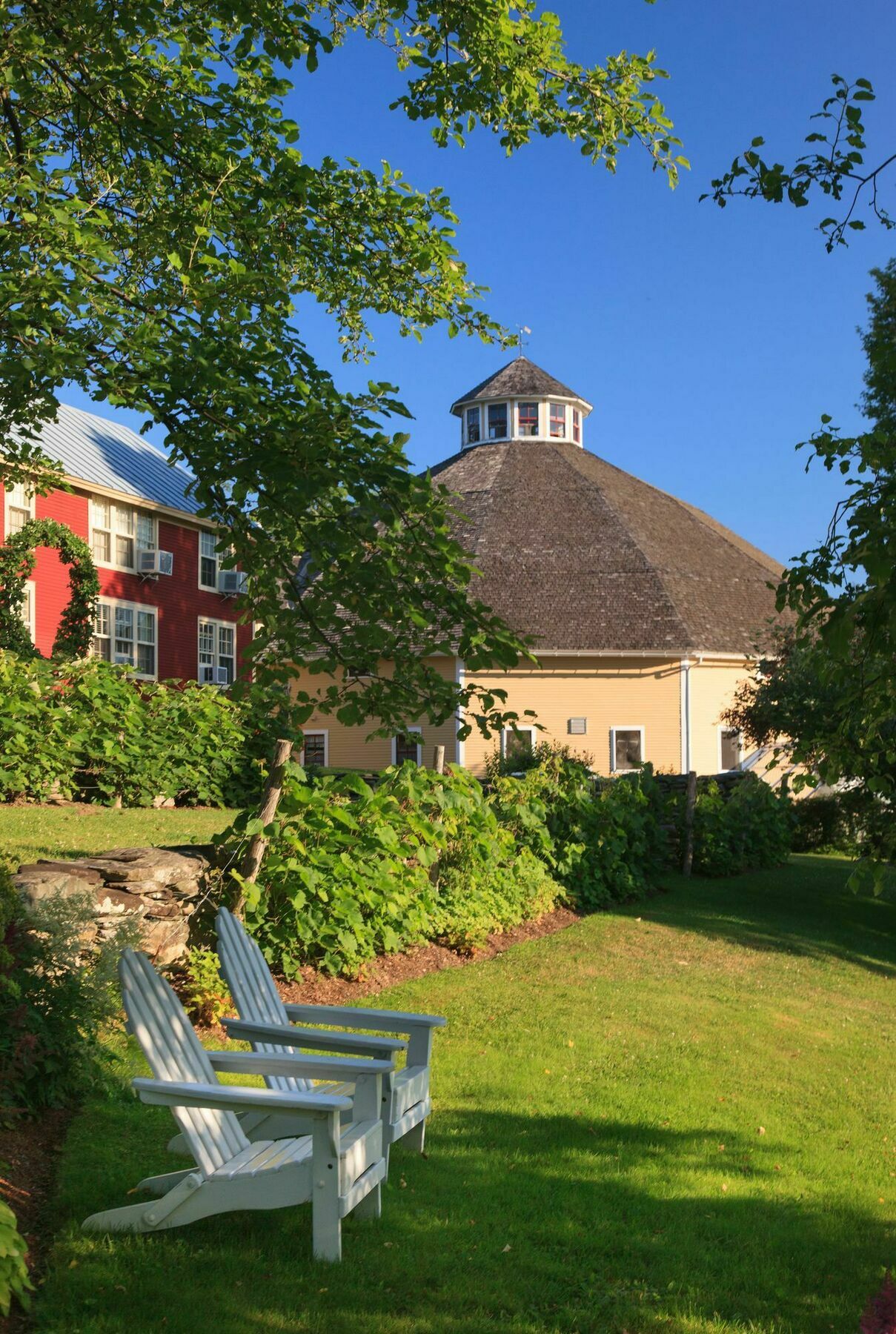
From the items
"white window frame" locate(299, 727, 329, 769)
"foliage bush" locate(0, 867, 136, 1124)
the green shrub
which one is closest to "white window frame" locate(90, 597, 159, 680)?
"white window frame" locate(299, 727, 329, 769)

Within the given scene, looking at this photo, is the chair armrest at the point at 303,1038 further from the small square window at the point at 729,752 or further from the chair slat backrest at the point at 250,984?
the small square window at the point at 729,752

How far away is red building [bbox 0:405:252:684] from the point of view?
81.9 ft

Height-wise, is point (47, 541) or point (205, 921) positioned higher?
point (47, 541)

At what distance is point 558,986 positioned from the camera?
10.0 metres

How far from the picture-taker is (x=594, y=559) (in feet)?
106

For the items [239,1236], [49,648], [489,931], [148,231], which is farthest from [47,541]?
[239,1236]

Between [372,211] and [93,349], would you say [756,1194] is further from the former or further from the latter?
[372,211]

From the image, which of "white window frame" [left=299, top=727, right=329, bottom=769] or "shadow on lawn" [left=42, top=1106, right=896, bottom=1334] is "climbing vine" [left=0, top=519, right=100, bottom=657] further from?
"shadow on lawn" [left=42, top=1106, right=896, bottom=1334]

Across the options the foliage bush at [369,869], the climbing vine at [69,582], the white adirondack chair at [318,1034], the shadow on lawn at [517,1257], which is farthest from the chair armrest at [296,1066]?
the climbing vine at [69,582]

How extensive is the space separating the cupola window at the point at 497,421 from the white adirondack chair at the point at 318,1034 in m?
33.3

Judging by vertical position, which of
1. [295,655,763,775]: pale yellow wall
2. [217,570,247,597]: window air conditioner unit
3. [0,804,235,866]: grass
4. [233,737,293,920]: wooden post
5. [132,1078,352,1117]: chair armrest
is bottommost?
[132,1078,352,1117]: chair armrest

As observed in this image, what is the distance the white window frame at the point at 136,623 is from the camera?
26.9 meters

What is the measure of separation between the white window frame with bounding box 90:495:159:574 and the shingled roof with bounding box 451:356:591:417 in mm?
13772

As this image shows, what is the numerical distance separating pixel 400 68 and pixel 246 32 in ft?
8.81
